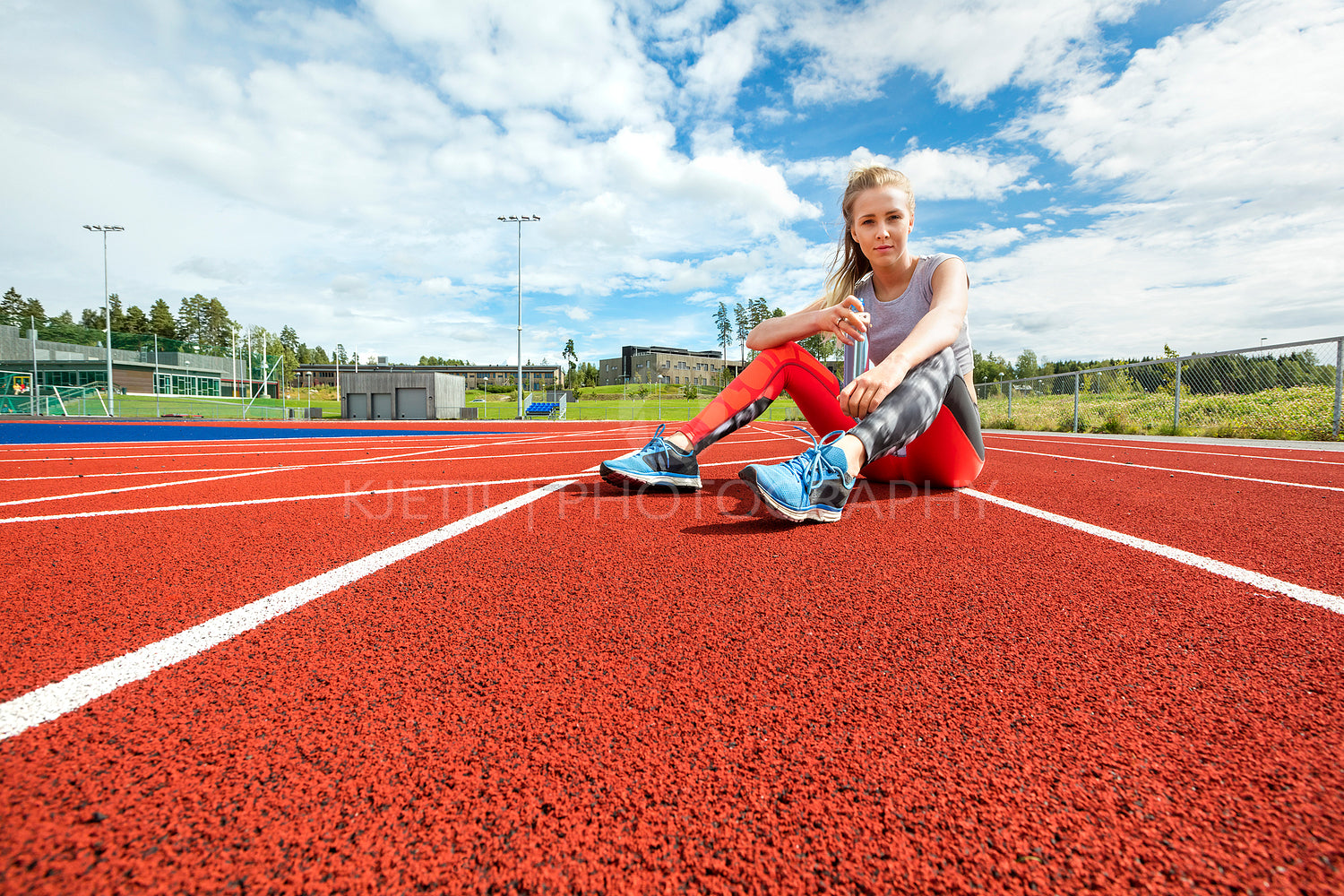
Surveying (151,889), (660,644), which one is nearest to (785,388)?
(660,644)

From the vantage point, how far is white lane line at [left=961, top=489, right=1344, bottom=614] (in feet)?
4.93

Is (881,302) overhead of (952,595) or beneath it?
overhead

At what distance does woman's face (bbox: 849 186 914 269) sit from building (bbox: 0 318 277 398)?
54.2 metres

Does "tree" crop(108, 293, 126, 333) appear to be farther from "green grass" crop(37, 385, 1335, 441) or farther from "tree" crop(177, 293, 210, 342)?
"green grass" crop(37, 385, 1335, 441)

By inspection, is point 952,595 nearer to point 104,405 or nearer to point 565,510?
point 565,510

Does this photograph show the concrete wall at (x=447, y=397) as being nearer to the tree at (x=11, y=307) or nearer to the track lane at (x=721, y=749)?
the track lane at (x=721, y=749)

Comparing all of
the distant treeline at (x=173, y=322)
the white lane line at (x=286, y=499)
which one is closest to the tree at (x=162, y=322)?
the distant treeline at (x=173, y=322)

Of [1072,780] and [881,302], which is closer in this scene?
[1072,780]

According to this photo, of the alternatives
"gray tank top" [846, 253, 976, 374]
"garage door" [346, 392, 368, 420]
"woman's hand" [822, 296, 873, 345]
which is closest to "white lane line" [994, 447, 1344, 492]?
"gray tank top" [846, 253, 976, 374]

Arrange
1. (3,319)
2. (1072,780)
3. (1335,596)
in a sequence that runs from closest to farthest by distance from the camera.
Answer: (1072,780), (1335,596), (3,319)

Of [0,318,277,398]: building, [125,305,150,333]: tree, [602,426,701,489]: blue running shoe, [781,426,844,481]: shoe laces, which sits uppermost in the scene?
[125,305,150,333]: tree

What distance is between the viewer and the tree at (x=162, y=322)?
84875 millimetres

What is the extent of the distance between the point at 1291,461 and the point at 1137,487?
319cm

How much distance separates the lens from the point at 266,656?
1229 millimetres
